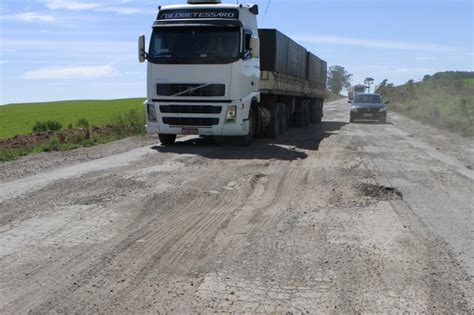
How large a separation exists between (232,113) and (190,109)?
3.59 ft

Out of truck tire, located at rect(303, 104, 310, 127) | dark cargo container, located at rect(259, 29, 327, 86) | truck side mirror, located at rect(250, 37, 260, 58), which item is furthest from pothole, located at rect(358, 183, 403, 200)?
truck tire, located at rect(303, 104, 310, 127)

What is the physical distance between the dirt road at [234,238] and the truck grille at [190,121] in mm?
2945

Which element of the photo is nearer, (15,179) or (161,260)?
(161,260)

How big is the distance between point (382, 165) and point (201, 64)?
505 centimetres

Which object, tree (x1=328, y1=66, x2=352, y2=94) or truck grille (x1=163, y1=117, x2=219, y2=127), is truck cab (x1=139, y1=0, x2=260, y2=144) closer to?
truck grille (x1=163, y1=117, x2=219, y2=127)

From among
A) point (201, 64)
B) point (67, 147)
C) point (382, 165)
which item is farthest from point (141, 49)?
point (382, 165)

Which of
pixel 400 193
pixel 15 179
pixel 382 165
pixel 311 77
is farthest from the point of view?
pixel 311 77

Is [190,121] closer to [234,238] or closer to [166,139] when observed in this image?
[166,139]

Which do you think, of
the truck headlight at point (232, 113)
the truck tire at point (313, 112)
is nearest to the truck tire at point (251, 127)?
the truck headlight at point (232, 113)

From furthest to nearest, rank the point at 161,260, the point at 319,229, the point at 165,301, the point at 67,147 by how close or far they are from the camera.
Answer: the point at 67,147 < the point at 319,229 < the point at 161,260 < the point at 165,301

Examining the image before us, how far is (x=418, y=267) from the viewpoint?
4.90m

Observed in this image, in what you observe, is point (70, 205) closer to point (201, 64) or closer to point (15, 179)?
point (15, 179)

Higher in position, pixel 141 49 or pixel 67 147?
pixel 141 49

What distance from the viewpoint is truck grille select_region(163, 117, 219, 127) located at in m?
13.9
